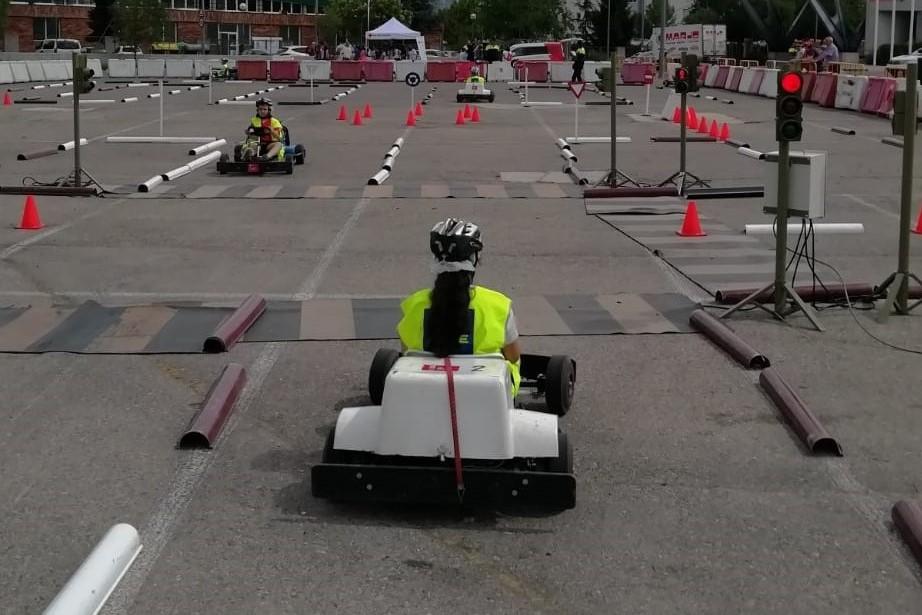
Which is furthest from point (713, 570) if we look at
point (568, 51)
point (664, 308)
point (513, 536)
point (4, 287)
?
point (568, 51)

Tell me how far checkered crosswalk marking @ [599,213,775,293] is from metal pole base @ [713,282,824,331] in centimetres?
101

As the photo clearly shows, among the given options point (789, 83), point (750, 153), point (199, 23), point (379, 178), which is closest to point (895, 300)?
point (789, 83)

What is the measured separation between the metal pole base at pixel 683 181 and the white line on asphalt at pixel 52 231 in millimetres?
8034

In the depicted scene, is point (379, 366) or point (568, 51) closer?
point (379, 366)

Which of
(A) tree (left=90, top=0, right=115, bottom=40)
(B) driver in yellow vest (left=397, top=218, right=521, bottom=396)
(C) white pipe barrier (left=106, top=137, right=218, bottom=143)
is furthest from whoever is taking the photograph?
(A) tree (left=90, top=0, right=115, bottom=40)

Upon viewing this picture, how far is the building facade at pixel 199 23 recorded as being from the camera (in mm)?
109562

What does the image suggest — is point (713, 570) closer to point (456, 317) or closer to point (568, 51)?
point (456, 317)

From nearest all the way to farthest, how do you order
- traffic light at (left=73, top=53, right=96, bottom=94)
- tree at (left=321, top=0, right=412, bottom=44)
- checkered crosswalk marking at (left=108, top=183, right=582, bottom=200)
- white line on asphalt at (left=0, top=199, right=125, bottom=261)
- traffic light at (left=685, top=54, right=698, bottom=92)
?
white line on asphalt at (left=0, top=199, right=125, bottom=261) < traffic light at (left=73, top=53, right=96, bottom=94) < traffic light at (left=685, top=54, right=698, bottom=92) < checkered crosswalk marking at (left=108, top=183, right=582, bottom=200) < tree at (left=321, top=0, right=412, bottom=44)

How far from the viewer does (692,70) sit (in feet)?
57.8

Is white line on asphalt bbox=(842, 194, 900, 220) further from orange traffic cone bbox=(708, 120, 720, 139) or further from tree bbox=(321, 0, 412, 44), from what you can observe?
tree bbox=(321, 0, 412, 44)

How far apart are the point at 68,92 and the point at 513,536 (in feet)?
145

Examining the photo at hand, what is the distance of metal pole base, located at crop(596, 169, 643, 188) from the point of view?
18719mm

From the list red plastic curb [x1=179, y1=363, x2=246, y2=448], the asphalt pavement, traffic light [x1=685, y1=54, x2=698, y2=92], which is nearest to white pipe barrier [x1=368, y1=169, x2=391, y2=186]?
the asphalt pavement

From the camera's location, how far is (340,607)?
4.87 m
